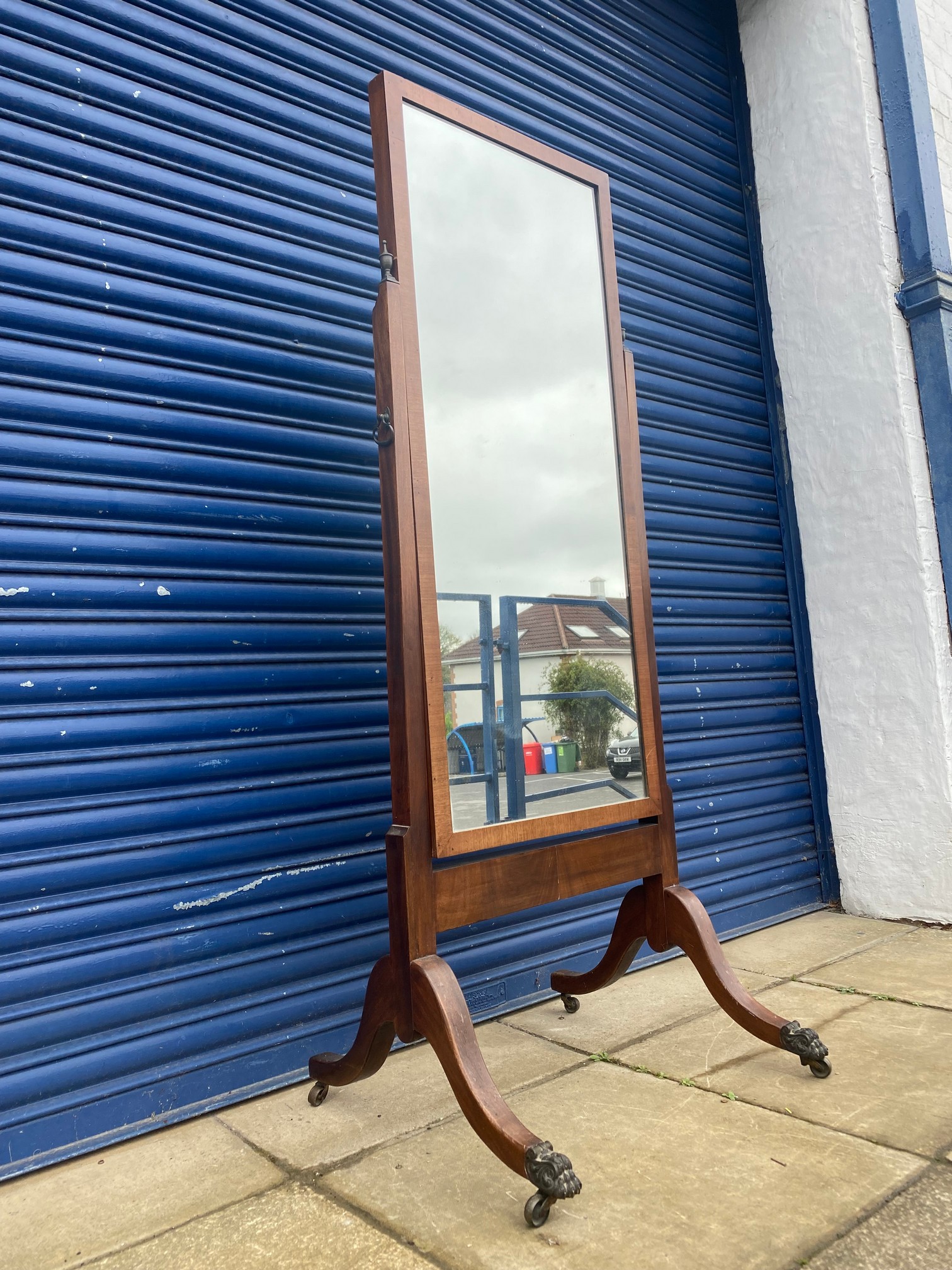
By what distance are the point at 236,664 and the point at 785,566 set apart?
2684 mm

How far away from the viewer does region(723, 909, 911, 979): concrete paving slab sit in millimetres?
3092

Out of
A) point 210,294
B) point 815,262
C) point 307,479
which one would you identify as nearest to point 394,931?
point 307,479

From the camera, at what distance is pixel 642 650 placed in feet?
7.97

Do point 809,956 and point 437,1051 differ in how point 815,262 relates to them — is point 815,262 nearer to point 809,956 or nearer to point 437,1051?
point 809,956

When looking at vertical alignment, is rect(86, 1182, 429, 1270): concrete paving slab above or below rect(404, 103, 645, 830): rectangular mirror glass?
below

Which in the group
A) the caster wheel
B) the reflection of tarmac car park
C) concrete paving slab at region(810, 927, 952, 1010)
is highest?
the reflection of tarmac car park

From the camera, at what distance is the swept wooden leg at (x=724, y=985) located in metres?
2.10

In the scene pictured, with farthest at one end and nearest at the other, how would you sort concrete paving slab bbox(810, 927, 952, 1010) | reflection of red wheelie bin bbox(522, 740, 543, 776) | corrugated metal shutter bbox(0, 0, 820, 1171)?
concrete paving slab bbox(810, 927, 952, 1010), reflection of red wheelie bin bbox(522, 740, 543, 776), corrugated metal shutter bbox(0, 0, 820, 1171)

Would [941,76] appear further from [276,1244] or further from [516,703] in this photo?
[276,1244]

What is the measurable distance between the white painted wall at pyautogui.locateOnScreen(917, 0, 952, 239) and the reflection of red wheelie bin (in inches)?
129

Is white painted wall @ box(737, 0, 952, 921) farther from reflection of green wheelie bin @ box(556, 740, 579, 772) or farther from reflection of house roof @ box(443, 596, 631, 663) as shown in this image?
reflection of green wheelie bin @ box(556, 740, 579, 772)

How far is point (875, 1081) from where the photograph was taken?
2070mm

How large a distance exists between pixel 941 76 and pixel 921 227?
0.96 m

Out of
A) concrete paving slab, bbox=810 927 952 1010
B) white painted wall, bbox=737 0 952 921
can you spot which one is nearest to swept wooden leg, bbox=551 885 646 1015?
concrete paving slab, bbox=810 927 952 1010
